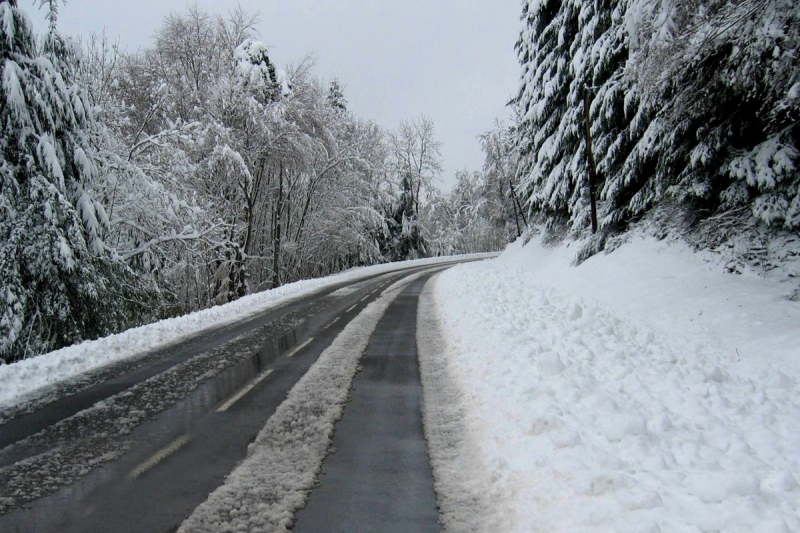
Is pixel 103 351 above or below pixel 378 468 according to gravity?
above

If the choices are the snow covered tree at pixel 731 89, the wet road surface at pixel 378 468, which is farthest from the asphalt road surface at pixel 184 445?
the snow covered tree at pixel 731 89

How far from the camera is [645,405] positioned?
212 inches

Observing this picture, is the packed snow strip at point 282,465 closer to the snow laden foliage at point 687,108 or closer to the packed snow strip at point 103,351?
the packed snow strip at point 103,351

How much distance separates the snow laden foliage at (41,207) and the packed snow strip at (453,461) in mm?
8819

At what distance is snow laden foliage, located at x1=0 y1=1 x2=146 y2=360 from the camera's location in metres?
10.6

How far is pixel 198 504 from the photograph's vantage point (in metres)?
3.89

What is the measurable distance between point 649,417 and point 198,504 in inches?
170

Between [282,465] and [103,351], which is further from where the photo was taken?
[103,351]

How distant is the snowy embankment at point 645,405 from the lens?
3.46m

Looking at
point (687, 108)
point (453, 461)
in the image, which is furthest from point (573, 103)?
point (453, 461)

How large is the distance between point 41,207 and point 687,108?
14196 mm

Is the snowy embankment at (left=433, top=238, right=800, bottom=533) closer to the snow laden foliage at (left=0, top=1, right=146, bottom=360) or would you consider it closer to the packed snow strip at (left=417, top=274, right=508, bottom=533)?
→ the packed snow strip at (left=417, top=274, right=508, bottom=533)

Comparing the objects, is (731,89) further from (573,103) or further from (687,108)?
(573,103)

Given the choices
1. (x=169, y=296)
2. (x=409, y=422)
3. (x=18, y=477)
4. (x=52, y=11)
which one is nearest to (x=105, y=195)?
(x=169, y=296)
